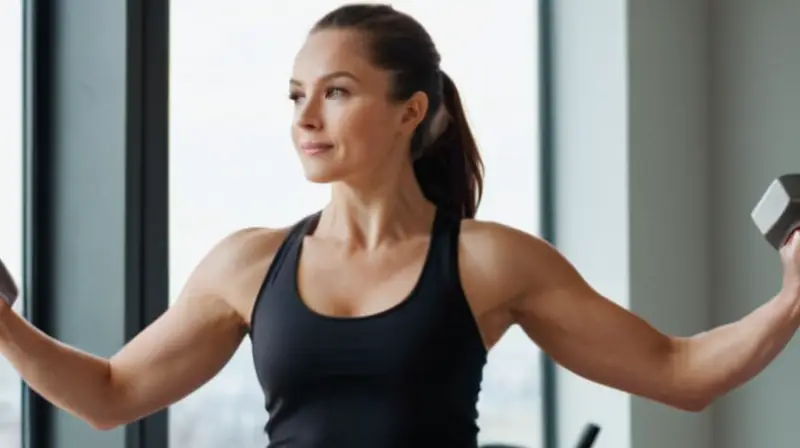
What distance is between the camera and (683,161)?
7.27 feet

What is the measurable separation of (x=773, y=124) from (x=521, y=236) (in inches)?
48.5

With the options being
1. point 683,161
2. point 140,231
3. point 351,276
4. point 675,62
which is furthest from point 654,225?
point 351,276

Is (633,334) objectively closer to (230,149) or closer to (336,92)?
(336,92)

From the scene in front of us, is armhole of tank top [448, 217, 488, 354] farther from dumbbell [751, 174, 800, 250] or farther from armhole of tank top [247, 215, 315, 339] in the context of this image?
dumbbell [751, 174, 800, 250]

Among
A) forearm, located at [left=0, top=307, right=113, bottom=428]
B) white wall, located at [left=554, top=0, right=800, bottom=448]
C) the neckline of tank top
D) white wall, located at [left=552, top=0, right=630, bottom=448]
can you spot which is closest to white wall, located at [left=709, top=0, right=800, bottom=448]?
white wall, located at [left=554, top=0, right=800, bottom=448]

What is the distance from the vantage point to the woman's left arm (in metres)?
1.07

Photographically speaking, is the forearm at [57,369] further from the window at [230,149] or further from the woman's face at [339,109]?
the window at [230,149]

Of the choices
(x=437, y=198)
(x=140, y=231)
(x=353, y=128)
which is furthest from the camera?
(x=140, y=231)

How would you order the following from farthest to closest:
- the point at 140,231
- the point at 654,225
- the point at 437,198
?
1. the point at 654,225
2. the point at 140,231
3. the point at 437,198

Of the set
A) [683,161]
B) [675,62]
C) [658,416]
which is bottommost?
[658,416]

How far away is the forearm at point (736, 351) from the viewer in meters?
1.07

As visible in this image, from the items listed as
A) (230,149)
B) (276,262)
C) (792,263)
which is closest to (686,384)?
(792,263)

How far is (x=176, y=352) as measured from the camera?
1092mm

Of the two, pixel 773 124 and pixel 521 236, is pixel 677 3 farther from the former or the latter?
pixel 521 236
